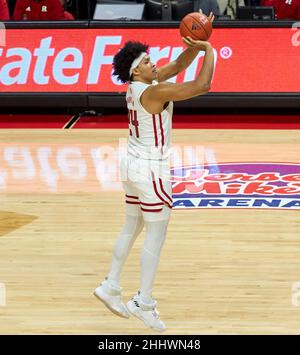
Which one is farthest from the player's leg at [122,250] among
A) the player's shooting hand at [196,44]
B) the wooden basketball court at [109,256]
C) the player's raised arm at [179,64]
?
the player's shooting hand at [196,44]

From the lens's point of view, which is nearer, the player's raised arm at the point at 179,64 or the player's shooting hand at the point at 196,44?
the player's shooting hand at the point at 196,44

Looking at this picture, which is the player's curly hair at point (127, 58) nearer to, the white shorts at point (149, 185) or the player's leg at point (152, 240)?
the white shorts at point (149, 185)

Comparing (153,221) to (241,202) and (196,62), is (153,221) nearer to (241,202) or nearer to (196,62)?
(241,202)

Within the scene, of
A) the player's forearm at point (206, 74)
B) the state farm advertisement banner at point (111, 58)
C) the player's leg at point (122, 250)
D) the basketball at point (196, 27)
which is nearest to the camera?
the player's forearm at point (206, 74)

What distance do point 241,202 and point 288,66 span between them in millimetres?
4472

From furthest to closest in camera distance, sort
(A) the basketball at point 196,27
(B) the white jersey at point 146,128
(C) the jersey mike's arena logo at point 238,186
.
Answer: (C) the jersey mike's arena logo at point 238,186 < (B) the white jersey at point 146,128 < (A) the basketball at point 196,27

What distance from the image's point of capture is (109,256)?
322 inches

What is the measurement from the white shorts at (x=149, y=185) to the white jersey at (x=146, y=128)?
2.4 inches

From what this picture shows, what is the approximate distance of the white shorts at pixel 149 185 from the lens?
639cm

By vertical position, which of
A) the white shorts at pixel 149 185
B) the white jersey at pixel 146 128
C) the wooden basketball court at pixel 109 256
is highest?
the white jersey at pixel 146 128

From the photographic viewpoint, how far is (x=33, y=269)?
7816 mm

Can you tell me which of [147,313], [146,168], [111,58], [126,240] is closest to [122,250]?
[126,240]

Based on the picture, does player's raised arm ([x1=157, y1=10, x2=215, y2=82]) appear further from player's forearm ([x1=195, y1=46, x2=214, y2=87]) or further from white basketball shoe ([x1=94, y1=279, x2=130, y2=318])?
white basketball shoe ([x1=94, y1=279, x2=130, y2=318])

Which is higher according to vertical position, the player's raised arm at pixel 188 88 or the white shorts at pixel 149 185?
the player's raised arm at pixel 188 88
